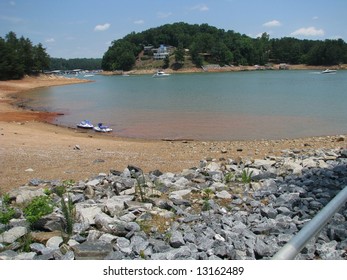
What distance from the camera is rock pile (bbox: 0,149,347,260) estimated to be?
14.3 ft

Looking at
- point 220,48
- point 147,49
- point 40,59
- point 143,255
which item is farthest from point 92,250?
point 220,48

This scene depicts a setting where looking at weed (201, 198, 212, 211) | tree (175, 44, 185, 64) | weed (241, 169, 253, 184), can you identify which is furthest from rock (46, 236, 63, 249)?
Result: tree (175, 44, 185, 64)

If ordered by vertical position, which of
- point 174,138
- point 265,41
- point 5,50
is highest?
point 265,41

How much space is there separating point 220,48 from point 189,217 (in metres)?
134

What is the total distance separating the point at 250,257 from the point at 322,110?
81.1 ft

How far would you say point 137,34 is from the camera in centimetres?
12838

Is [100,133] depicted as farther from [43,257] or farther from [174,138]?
[43,257]

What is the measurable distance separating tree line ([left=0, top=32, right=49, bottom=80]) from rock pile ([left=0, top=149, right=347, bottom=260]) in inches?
2644

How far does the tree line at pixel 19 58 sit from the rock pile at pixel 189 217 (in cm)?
6715

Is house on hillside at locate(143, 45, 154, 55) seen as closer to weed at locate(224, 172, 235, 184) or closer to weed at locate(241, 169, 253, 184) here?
weed at locate(224, 172, 235, 184)

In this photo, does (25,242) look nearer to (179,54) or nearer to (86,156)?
(86,156)

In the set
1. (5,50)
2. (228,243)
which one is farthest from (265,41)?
(228,243)

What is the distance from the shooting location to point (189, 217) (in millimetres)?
5582

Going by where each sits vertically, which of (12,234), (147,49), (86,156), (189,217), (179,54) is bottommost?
(86,156)
